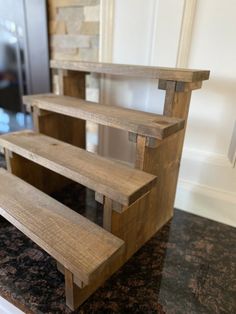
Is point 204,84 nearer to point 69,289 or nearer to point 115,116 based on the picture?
point 115,116

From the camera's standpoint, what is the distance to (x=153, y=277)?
2.96 ft

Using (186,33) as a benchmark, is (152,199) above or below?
below

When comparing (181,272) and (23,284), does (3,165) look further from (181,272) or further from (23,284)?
(181,272)

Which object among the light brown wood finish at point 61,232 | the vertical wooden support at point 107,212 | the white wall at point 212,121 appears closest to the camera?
the light brown wood finish at point 61,232

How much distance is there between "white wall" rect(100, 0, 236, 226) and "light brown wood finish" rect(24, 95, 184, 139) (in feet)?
0.95

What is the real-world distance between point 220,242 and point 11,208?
0.84 metres

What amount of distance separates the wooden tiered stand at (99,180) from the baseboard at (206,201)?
0.39 ft

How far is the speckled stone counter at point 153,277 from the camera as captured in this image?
79 centimetres

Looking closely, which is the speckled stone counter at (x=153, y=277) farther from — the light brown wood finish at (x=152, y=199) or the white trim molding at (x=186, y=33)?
the white trim molding at (x=186, y=33)

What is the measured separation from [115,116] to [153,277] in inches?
22.9

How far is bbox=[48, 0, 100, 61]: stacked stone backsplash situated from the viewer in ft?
4.23

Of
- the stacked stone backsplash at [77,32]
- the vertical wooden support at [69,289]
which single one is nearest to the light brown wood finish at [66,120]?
the stacked stone backsplash at [77,32]

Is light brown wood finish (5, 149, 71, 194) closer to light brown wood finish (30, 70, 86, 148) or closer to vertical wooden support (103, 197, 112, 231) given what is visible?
light brown wood finish (30, 70, 86, 148)

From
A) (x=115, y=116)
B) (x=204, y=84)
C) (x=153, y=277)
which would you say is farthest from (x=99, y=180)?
(x=204, y=84)
